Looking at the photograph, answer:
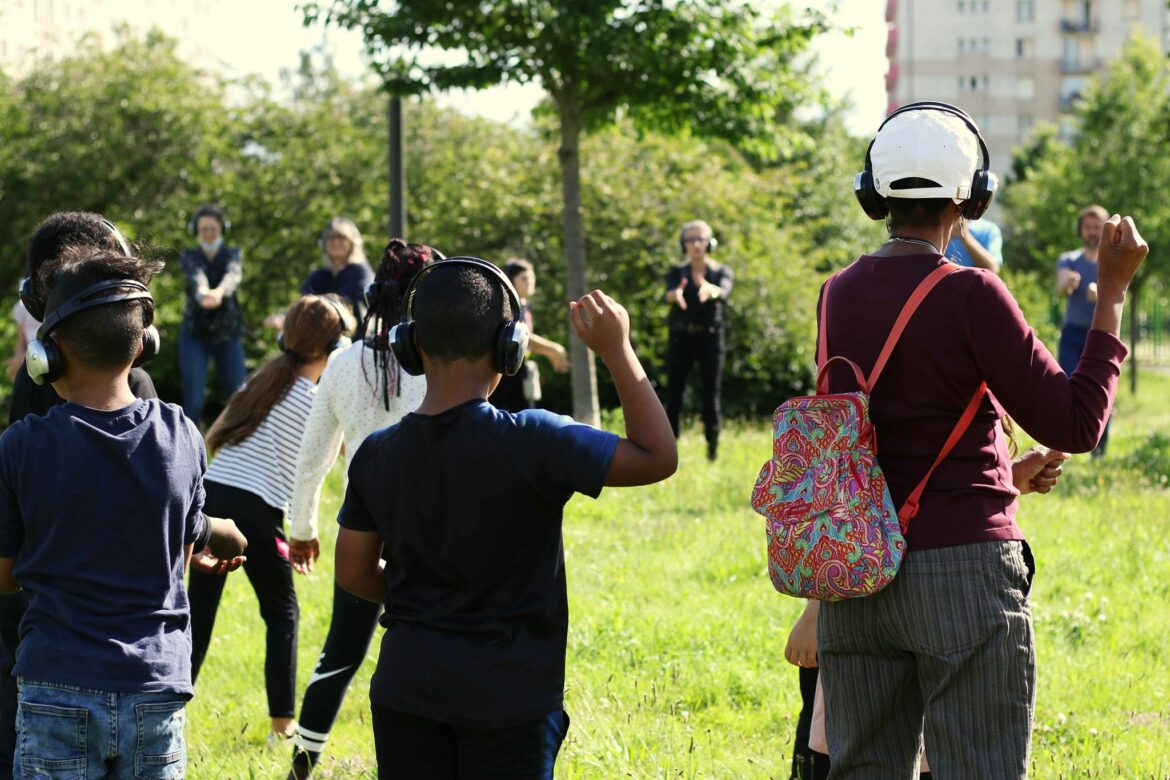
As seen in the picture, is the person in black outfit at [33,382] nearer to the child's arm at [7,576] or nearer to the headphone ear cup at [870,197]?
the child's arm at [7,576]

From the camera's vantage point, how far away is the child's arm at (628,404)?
9.23 ft

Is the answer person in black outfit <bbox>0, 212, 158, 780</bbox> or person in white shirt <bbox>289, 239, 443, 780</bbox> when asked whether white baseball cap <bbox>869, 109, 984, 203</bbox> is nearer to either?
person in white shirt <bbox>289, 239, 443, 780</bbox>

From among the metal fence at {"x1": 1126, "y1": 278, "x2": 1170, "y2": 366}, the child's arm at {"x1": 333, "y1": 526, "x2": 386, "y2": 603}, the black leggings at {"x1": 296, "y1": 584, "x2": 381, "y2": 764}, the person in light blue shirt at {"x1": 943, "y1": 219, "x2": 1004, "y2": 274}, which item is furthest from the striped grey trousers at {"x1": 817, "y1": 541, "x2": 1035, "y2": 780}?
the metal fence at {"x1": 1126, "y1": 278, "x2": 1170, "y2": 366}

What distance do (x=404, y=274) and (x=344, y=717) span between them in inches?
76.6

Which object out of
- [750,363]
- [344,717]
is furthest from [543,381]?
[344,717]

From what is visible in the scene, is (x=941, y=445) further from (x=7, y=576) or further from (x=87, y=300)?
(x=7, y=576)

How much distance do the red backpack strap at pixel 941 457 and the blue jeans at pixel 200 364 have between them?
9.49 metres

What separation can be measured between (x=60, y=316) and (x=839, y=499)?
6.23ft

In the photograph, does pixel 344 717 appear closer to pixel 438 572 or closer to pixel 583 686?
pixel 583 686

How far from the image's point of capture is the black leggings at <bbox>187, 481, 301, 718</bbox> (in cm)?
496

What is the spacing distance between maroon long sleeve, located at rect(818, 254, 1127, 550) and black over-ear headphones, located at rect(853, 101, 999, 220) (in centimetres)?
16

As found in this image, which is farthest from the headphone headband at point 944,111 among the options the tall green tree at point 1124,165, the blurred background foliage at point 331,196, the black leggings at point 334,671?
the tall green tree at point 1124,165

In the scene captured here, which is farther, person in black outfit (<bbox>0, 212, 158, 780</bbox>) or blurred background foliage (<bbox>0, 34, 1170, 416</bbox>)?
blurred background foliage (<bbox>0, 34, 1170, 416</bbox>)

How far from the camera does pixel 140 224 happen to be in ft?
55.6
